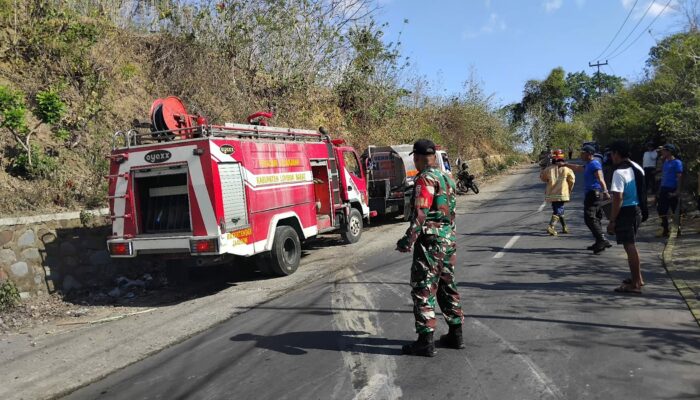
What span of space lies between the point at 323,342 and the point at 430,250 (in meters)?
1.51

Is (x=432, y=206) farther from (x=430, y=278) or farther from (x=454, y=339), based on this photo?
(x=454, y=339)

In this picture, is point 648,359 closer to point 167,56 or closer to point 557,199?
point 557,199

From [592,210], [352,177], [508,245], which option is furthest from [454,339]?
[352,177]

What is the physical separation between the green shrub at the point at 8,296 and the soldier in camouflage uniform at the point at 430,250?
590cm

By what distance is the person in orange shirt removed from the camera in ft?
36.0

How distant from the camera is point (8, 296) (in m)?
7.30

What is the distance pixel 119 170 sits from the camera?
7953 mm

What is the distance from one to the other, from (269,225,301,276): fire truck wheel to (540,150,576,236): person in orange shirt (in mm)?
5501

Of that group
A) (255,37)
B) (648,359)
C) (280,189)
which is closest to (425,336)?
(648,359)

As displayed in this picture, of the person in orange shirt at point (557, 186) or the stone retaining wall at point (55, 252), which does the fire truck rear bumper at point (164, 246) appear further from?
the person in orange shirt at point (557, 186)

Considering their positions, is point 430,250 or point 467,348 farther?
point 467,348

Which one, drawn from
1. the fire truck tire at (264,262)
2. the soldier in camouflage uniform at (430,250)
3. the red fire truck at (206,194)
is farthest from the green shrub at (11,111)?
the soldier in camouflage uniform at (430,250)

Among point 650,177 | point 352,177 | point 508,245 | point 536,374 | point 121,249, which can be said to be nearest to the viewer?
point 536,374

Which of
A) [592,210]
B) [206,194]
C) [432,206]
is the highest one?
[206,194]
